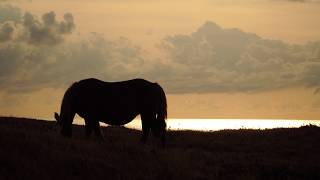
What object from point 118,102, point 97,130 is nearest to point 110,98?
point 118,102

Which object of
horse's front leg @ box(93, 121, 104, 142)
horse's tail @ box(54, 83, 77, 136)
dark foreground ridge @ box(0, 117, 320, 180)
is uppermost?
horse's tail @ box(54, 83, 77, 136)

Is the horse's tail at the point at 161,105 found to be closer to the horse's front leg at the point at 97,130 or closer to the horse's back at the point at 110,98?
the horse's back at the point at 110,98

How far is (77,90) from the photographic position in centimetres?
2620

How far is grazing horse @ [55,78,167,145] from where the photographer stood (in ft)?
86.1

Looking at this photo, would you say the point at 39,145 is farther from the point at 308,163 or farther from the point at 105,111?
the point at 308,163

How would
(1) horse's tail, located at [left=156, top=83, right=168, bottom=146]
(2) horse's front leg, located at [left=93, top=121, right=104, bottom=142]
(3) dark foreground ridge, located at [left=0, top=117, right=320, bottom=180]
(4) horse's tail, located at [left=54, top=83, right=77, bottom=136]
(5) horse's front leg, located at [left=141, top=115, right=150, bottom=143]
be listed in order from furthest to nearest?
(1) horse's tail, located at [left=156, top=83, right=168, bottom=146] < (5) horse's front leg, located at [left=141, top=115, right=150, bottom=143] < (4) horse's tail, located at [left=54, top=83, right=77, bottom=136] < (2) horse's front leg, located at [left=93, top=121, right=104, bottom=142] < (3) dark foreground ridge, located at [left=0, top=117, right=320, bottom=180]

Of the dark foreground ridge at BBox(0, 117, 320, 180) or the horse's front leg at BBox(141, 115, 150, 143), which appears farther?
the horse's front leg at BBox(141, 115, 150, 143)

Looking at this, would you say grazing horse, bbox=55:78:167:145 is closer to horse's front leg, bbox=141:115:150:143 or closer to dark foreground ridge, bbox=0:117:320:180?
horse's front leg, bbox=141:115:150:143

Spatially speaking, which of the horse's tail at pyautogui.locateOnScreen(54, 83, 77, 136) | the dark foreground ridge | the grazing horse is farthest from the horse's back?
the dark foreground ridge

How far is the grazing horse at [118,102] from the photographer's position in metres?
26.2

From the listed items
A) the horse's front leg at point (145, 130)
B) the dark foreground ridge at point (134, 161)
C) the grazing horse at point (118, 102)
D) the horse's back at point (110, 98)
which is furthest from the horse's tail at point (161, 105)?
the dark foreground ridge at point (134, 161)

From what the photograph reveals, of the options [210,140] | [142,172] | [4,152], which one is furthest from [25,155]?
[210,140]

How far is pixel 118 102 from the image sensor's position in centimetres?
2695

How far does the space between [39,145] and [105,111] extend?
357 inches
